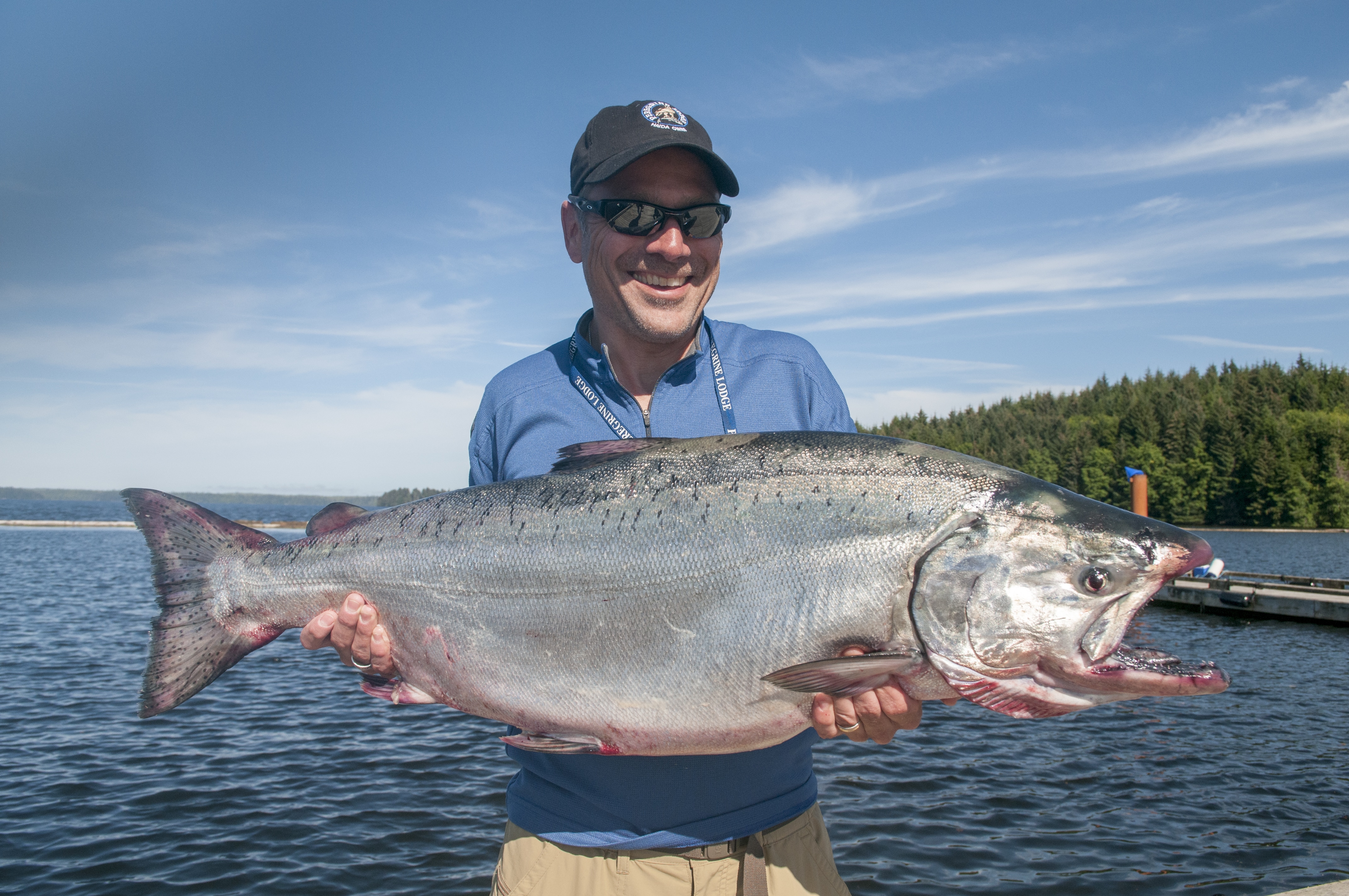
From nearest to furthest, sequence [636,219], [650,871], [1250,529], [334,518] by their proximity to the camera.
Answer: [650,871] → [636,219] → [334,518] → [1250,529]

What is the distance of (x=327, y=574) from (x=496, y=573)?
0.80 metres

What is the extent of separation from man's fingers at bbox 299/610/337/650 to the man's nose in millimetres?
1971

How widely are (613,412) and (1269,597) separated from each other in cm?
3239

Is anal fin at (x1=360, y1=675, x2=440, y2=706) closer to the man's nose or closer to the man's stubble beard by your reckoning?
the man's stubble beard

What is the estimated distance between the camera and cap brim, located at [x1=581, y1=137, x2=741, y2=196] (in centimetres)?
343

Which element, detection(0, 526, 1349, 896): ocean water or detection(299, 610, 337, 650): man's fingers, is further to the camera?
detection(0, 526, 1349, 896): ocean water

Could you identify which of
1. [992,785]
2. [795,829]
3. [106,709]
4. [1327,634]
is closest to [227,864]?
[106,709]

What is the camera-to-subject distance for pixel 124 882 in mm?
10000

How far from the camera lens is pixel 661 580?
2953 mm

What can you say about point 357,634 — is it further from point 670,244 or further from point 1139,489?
point 1139,489

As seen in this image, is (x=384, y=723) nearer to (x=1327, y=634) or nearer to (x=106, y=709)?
(x=106, y=709)

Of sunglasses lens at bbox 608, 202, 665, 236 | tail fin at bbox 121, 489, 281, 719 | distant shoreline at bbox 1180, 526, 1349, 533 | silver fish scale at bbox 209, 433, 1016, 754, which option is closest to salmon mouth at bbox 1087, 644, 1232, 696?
silver fish scale at bbox 209, 433, 1016, 754

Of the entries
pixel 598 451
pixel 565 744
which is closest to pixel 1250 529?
pixel 598 451

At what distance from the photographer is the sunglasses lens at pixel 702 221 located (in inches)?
139
